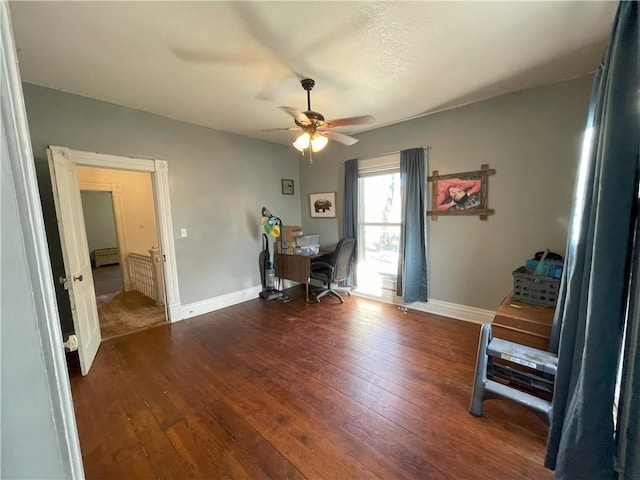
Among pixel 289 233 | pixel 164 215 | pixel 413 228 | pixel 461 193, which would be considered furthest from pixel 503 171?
pixel 164 215

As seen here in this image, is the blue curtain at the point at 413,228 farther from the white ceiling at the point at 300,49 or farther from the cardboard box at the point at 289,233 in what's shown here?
the cardboard box at the point at 289,233

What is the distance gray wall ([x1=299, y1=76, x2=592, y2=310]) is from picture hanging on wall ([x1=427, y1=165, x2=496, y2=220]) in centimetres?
7

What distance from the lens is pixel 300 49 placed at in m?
1.91

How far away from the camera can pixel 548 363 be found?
160 centimetres

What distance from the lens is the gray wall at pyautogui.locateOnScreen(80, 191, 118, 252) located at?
24.5 feet

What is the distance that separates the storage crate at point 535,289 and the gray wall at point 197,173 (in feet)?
11.3

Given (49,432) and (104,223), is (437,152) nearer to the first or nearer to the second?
(49,432)

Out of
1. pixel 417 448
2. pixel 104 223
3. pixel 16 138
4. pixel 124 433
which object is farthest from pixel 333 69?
pixel 104 223

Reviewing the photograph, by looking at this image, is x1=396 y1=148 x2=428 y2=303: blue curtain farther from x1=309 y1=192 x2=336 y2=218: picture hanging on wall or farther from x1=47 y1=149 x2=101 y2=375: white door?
x1=47 y1=149 x2=101 y2=375: white door

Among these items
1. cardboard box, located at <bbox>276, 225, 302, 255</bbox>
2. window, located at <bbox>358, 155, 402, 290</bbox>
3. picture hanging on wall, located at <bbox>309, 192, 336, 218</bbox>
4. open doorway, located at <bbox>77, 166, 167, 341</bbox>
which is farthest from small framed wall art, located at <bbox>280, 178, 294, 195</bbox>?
open doorway, located at <bbox>77, 166, 167, 341</bbox>

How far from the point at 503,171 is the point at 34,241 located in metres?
3.53

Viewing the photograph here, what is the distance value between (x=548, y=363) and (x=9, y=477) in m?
2.29

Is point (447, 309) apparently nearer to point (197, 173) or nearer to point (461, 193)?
point (461, 193)

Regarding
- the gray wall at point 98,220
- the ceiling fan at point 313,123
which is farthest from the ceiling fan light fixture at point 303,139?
the gray wall at point 98,220
